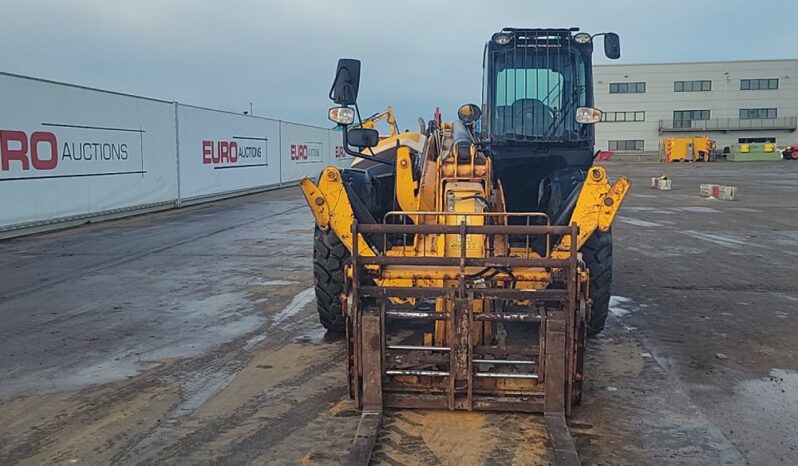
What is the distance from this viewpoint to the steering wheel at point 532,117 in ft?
24.0

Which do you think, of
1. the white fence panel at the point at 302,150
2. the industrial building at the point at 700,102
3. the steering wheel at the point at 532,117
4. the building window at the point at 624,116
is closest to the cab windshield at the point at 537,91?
the steering wheel at the point at 532,117

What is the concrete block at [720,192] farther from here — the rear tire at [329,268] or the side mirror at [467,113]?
the rear tire at [329,268]

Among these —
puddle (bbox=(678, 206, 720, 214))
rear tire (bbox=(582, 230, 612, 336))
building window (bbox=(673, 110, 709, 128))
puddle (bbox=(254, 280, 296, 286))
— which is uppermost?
building window (bbox=(673, 110, 709, 128))

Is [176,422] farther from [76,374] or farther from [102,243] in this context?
[102,243]

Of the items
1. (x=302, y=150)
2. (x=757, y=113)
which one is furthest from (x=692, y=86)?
(x=302, y=150)

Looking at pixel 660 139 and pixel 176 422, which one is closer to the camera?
pixel 176 422

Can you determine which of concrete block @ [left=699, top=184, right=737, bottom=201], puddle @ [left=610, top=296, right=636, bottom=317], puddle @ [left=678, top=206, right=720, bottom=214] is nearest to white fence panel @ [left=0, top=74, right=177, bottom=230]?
puddle @ [left=610, top=296, right=636, bottom=317]

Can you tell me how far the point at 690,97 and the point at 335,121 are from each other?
67715 millimetres

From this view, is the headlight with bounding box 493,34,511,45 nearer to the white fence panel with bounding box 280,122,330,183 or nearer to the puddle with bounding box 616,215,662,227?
the puddle with bounding box 616,215,662,227

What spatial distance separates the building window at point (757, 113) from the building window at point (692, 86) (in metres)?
3.92

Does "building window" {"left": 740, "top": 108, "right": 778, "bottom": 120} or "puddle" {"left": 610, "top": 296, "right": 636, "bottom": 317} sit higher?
"building window" {"left": 740, "top": 108, "right": 778, "bottom": 120}

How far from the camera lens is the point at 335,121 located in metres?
Result: 5.62

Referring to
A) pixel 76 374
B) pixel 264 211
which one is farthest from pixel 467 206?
pixel 264 211

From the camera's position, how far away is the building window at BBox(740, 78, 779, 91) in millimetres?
65000
